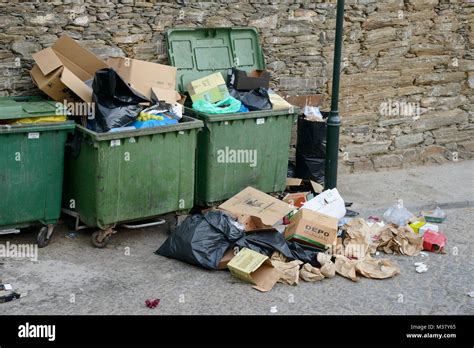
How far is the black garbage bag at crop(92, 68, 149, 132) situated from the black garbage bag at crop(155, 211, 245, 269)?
1.11 meters

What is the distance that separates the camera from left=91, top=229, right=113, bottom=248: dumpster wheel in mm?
7355

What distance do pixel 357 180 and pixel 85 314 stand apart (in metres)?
4.81

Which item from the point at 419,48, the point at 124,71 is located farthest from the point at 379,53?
the point at 124,71

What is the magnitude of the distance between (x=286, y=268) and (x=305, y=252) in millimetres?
402

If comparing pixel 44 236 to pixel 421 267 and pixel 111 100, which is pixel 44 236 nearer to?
pixel 111 100

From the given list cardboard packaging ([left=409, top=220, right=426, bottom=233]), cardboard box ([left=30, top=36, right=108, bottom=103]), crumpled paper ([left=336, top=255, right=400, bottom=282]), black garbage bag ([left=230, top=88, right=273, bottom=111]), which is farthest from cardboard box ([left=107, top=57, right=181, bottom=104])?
cardboard packaging ([left=409, top=220, right=426, bottom=233])

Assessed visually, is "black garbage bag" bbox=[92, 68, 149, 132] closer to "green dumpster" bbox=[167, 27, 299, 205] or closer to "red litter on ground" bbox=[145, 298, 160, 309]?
"green dumpster" bbox=[167, 27, 299, 205]

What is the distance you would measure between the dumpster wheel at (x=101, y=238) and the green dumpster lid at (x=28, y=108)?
114 cm

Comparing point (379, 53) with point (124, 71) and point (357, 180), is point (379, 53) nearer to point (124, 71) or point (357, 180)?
point (357, 180)

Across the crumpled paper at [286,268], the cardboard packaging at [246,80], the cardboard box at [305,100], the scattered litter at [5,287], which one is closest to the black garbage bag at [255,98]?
the cardboard packaging at [246,80]

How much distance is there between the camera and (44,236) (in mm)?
7332

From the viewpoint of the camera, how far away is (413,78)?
10484 mm

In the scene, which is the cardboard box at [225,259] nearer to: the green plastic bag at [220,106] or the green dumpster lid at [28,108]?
the green plastic bag at [220,106]

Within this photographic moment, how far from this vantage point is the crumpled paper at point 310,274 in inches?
267
